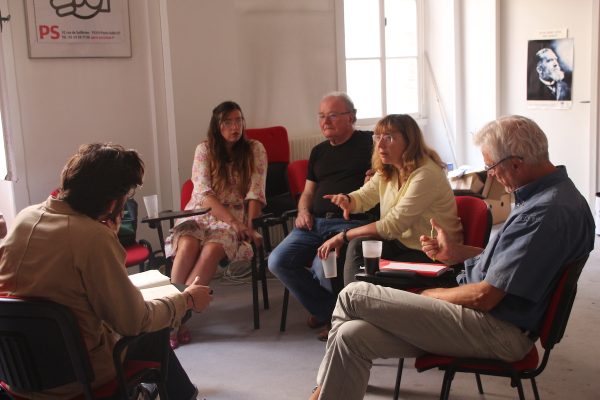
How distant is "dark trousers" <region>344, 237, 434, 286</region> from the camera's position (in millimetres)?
3453

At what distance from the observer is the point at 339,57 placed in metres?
5.93

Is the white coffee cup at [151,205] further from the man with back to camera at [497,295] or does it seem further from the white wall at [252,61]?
the man with back to camera at [497,295]

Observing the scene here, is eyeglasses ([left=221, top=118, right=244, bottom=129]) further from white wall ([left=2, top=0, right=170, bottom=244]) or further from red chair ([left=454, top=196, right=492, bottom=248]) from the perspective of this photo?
red chair ([left=454, top=196, right=492, bottom=248])

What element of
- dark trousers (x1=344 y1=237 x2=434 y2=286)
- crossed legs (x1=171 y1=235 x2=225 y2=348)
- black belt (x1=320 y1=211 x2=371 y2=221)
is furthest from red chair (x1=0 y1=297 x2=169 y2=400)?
black belt (x1=320 y1=211 x2=371 y2=221)

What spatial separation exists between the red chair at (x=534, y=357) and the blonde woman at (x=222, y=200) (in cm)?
187

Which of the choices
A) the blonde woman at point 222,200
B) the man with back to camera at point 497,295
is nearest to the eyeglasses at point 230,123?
the blonde woman at point 222,200

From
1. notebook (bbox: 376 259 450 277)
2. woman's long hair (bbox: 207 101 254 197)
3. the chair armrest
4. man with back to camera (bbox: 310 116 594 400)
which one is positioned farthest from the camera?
woman's long hair (bbox: 207 101 254 197)

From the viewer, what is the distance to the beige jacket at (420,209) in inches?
132

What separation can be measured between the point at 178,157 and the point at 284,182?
2.59 ft

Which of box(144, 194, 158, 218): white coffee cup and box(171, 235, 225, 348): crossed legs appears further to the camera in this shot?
box(171, 235, 225, 348): crossed legs

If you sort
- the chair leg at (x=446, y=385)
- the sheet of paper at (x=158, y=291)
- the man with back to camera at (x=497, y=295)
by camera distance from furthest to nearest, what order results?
1. the sheet of paper at (x=158, y=291)
2. the chair leg at (x=446, y=385)
3. the man with back to camera at (x=497, y=295)

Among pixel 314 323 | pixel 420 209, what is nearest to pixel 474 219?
pixel 420 209

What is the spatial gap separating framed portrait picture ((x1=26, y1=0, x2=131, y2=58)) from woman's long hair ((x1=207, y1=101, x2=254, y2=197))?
0.90m

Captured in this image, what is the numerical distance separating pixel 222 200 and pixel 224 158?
0.26 metres
